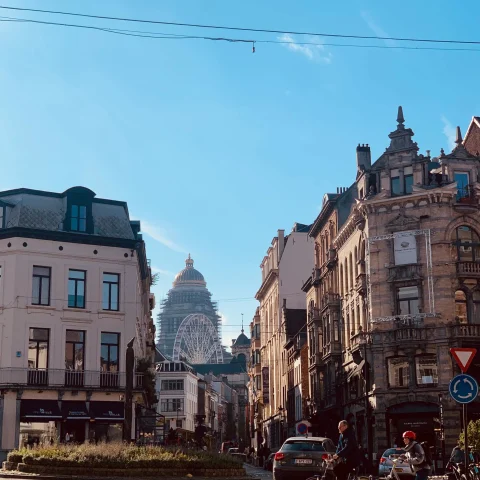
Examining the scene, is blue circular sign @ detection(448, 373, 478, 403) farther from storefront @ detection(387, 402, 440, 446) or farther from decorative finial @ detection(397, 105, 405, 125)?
decorative finial @ detection(397, 105, 405, 125)

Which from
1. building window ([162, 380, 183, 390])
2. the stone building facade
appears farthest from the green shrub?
building window ([162, 380, 183, 390])

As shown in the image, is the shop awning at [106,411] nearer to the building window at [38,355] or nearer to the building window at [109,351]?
the building window at [109,351]

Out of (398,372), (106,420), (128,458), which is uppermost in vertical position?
(398,372)

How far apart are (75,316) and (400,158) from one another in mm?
22138

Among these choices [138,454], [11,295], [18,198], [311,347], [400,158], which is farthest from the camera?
[311,347]

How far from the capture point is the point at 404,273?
51344mm

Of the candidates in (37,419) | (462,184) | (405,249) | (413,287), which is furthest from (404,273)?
(37,419)

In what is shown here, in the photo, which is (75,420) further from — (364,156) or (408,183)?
(364,156)

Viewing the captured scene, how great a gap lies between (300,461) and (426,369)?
87.1ft

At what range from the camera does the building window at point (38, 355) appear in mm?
45281

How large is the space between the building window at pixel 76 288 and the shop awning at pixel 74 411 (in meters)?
5.43

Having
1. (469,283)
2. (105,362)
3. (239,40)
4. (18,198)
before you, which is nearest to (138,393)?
(105,362)

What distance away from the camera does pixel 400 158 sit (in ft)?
175

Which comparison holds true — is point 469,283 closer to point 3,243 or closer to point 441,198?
point 441,198
